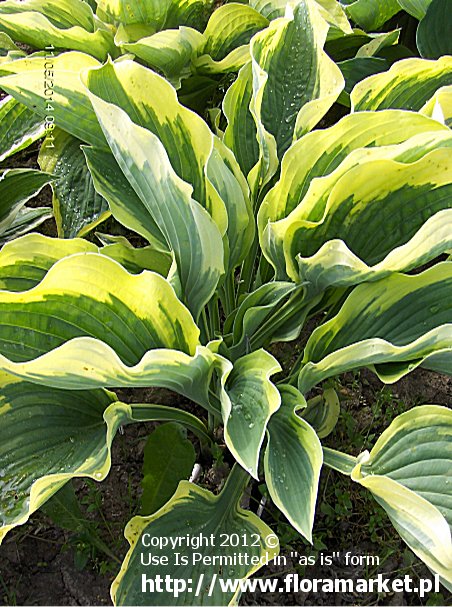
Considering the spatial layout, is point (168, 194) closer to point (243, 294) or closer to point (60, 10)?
point (243, 294)

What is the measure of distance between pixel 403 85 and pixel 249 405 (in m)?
0.56

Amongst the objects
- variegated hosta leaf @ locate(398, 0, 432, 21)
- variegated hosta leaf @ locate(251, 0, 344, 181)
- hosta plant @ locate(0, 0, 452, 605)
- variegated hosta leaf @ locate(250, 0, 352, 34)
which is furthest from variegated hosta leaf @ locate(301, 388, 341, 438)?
variegated hosta leaf @ locate(398, 0, 432, 21)

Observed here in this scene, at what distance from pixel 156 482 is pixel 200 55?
0.84 m

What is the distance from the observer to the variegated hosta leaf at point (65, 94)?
0.86 m

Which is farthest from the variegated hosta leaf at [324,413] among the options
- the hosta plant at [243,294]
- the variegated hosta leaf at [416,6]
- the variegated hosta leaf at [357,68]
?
the variegated hosta leaf at [416,6]

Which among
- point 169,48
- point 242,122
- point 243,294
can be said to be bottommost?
point 243,294

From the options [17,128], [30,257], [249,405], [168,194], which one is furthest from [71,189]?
[249,405]

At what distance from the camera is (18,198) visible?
1.09m

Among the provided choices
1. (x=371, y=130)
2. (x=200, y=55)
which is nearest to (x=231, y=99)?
(x=371, y=130)

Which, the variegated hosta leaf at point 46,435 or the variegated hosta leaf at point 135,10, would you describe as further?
the variegated hosta leaf at point 135,10

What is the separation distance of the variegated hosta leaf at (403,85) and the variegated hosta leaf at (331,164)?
183 mm

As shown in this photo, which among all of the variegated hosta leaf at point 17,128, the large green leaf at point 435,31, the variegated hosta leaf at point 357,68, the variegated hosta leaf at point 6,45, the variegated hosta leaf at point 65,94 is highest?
the large green leaf at point 435,31

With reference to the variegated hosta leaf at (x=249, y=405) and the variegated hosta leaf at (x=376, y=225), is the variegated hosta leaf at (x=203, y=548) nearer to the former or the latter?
the variegated hosta leaf at (x=249, y=405)

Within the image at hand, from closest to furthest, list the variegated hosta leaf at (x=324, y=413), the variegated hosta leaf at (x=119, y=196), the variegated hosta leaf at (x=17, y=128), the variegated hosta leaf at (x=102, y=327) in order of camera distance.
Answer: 1. the variegated hosta leaf at (x=102, y=327)
2. the variegated hosta leaf at (x=119, y=196)
3. the variegated hosta leaf at (x=324, y=413)
4. the variegated hosta leaf at (x=17, y=128)
